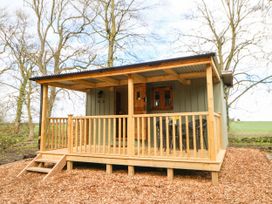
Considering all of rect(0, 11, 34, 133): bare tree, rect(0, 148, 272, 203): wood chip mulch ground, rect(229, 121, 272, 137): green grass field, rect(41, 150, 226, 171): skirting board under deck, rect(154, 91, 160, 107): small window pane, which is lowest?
rect(0, 148, 272, 203): wood chip mulch ground

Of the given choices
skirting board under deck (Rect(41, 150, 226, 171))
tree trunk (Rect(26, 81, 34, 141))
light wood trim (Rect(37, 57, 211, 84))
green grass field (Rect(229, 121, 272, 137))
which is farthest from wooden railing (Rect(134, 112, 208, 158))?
tree trunk (Rect(26, 81, 34, 141))

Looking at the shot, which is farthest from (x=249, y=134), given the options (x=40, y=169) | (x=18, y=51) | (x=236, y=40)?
(x=18, y=51)

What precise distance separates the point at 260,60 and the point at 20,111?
15.3 metres

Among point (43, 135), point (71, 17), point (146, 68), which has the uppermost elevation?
point (71, 17)

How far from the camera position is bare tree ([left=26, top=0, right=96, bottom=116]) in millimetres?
13883

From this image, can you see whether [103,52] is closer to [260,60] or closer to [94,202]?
[260,60]

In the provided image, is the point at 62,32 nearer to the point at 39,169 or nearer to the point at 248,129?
the point at 39,169

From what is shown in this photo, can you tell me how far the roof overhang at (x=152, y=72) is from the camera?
463cm

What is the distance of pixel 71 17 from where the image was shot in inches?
557

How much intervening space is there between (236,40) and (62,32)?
1138 centimetres

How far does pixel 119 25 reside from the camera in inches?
536

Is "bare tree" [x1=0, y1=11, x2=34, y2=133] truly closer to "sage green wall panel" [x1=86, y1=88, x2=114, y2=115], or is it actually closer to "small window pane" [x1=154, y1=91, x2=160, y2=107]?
"sage green wall panel" [x1=86, y1=88, x2=114, y2=115]

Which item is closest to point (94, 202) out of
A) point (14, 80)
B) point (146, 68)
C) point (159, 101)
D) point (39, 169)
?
point (39, 169)

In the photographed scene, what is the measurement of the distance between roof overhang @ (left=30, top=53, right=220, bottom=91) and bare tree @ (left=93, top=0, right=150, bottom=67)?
6804 millimetres
